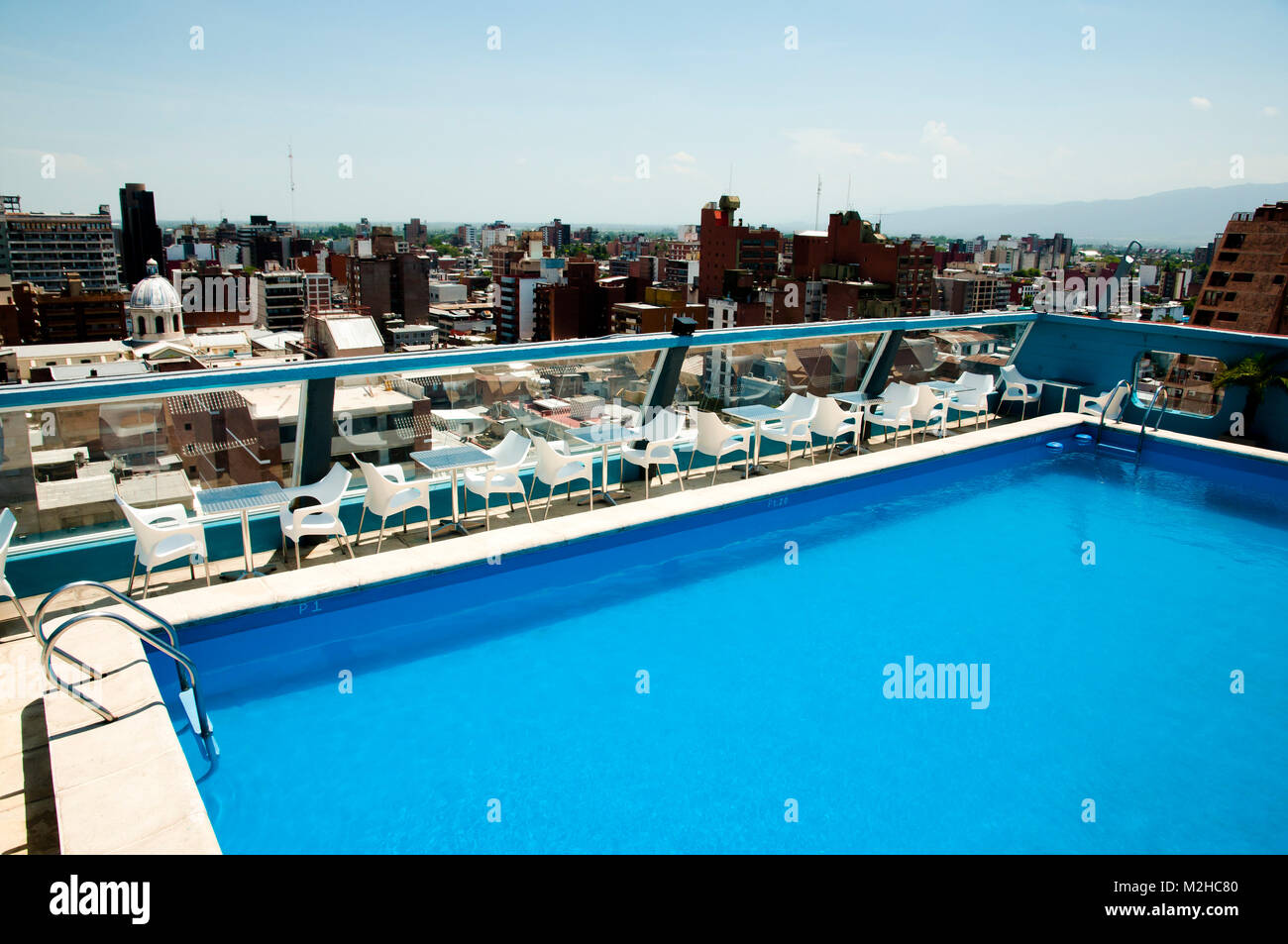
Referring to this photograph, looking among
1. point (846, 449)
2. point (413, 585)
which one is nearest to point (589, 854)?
point (413, 585)

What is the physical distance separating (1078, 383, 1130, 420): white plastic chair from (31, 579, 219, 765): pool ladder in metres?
9.38

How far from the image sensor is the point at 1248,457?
8422mm

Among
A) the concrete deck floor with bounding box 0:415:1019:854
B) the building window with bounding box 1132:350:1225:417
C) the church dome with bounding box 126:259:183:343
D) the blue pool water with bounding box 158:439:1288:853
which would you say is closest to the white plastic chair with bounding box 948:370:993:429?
the building window with bounding box 1132:350:1225:417

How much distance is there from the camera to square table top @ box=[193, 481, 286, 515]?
181 inches

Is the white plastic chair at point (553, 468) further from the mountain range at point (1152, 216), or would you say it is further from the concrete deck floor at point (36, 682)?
the mountain range at point (1152, 216)

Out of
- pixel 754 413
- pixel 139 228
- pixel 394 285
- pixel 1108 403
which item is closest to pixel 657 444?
pixel 754 413

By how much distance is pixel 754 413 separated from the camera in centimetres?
729

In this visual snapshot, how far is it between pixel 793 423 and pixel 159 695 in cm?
541

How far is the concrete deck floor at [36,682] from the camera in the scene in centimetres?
279

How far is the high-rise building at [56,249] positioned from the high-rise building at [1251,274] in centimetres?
15846

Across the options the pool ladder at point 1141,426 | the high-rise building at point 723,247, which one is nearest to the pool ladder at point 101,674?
the pool ladder at point 1141,426

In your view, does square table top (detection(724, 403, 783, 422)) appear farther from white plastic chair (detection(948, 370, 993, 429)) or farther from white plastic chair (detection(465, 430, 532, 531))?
white plastic chair (detection(948, 370, 993, 429))

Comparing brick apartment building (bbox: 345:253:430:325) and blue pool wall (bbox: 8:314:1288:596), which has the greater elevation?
brick apartment building (bbox: 345:253:430:325)
